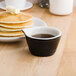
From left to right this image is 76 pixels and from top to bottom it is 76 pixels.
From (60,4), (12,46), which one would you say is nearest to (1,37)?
(12,46)

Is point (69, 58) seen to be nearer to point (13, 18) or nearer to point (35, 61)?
point (35, 61)

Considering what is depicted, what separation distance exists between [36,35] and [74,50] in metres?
0.16

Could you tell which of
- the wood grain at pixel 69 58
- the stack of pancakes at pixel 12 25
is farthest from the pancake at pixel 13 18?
the wood grain at pixel 69 58

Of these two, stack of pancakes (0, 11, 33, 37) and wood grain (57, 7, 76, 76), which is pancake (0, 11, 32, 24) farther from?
wood grain (57, 7, 76, 76)

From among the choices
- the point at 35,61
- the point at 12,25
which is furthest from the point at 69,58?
the point at 12,25

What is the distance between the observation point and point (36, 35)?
82 centimetres

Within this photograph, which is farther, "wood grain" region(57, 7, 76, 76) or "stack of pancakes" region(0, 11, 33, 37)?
"stack of pancakes" region(0, 11, 33, 37)

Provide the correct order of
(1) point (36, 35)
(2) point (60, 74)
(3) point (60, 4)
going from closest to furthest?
(2) point (60, 74), (1) point (36, 35), (3) point (60, 4)

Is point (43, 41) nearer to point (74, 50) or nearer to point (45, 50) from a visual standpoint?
point (45, 50)

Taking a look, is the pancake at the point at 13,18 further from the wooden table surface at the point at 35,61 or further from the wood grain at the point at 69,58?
the wood grain at the point at 69,58

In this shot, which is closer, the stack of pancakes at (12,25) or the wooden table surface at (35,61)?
the wooden table surface at (35,61)

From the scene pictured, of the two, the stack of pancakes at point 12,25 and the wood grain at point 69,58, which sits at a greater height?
the stack of pancakes at point 12,25

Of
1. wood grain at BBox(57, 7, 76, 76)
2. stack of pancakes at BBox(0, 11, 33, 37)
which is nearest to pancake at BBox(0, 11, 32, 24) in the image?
stack of pancakes at BBox(0, 11, 33, 37)

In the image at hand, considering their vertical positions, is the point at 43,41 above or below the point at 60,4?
above
